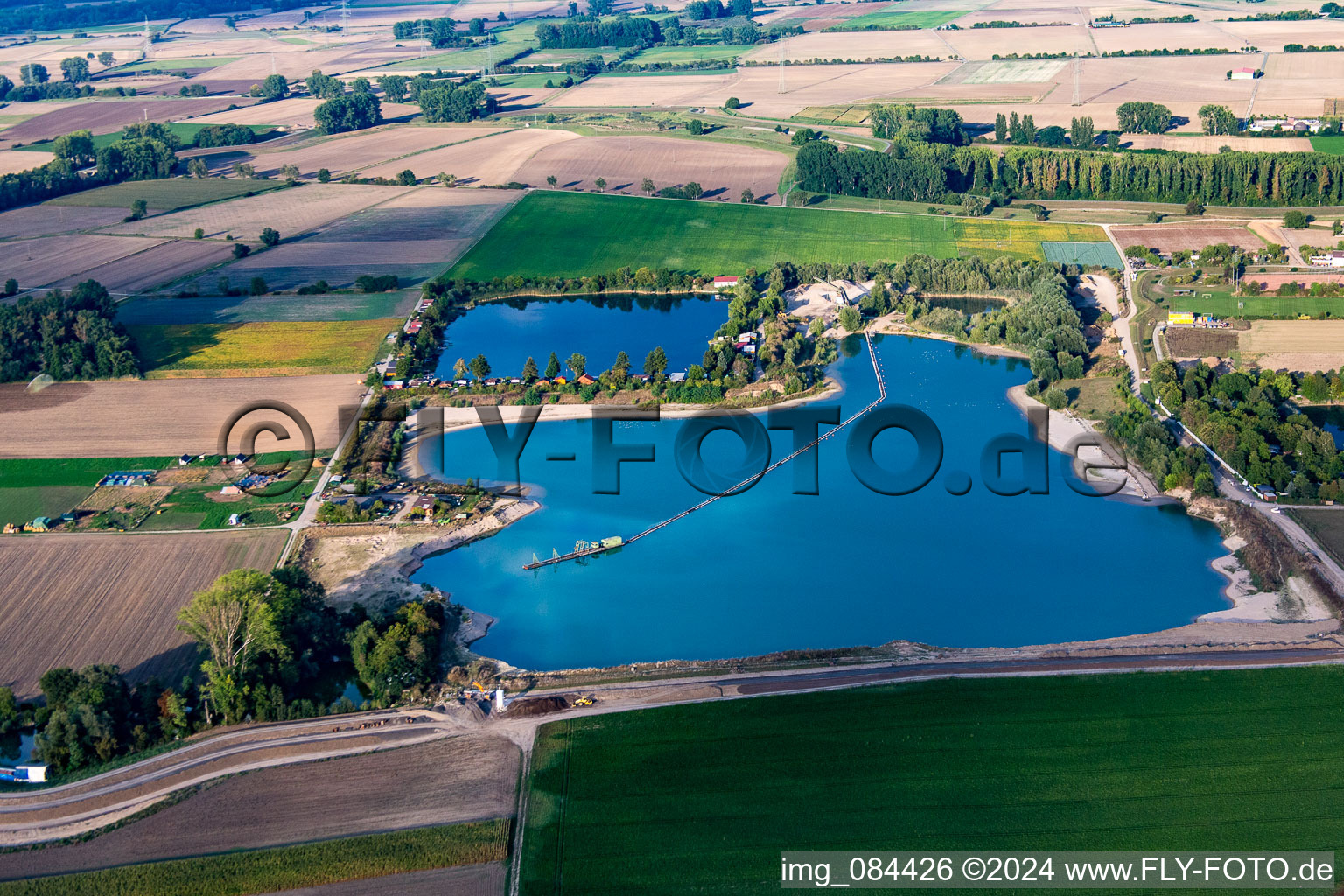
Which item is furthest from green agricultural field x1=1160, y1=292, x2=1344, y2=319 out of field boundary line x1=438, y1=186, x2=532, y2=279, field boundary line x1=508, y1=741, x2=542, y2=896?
field boundary line x1=508, y1=741, x2=542, y2=896

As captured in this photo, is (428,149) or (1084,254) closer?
(1084,254)

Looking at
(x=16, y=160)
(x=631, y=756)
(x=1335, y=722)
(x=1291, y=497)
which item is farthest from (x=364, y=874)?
(x=16, y=160)

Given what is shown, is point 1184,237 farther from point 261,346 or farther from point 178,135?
point 178,135

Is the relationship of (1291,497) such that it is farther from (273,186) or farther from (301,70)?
(301,70)

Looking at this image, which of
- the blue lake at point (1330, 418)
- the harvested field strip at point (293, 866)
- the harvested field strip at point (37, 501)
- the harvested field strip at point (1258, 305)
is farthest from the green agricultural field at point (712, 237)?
the harvested field strip at point (293, 866)

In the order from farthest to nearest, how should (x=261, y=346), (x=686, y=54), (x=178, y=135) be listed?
(x=686, y=54) < (x=178, y=135) < (x=261, y=346)

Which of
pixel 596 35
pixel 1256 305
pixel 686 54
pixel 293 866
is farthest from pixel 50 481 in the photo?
pixel 596 35

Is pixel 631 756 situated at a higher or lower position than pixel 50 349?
lower
